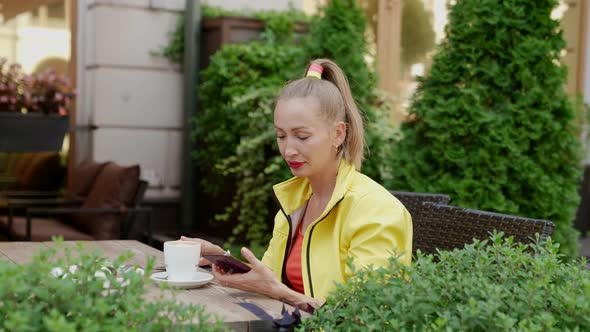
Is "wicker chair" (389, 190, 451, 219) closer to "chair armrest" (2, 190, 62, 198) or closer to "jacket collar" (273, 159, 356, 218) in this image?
"jacket collar" (273, 159, 356, 218)

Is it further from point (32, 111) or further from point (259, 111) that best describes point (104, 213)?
point (259, 111)

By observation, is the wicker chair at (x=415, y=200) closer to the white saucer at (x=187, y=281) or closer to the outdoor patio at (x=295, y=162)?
the outdoor patio at (x=295, y=162)

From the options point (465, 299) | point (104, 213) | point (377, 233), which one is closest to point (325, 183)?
point (377, 233)

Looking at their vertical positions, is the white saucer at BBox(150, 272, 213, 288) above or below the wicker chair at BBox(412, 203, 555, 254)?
below

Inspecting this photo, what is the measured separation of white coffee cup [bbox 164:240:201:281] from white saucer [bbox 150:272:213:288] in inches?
1.1

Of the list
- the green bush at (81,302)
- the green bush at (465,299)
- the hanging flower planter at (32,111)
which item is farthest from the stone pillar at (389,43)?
the green bush at (81,302)

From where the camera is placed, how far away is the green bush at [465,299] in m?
1.56

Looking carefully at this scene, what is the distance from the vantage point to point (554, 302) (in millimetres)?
1663

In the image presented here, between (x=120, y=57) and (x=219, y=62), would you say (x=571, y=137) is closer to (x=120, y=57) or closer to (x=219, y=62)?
(x=219, y=62)

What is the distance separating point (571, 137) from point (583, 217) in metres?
3.49

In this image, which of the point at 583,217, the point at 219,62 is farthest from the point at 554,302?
the point at 583,217

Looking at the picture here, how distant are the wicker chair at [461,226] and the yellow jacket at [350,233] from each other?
0.97 ft

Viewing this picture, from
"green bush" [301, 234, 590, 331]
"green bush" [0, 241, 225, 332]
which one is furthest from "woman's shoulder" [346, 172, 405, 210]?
"green bush" [0, 241, 225, 332]

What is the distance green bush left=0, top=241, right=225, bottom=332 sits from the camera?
1.40m
